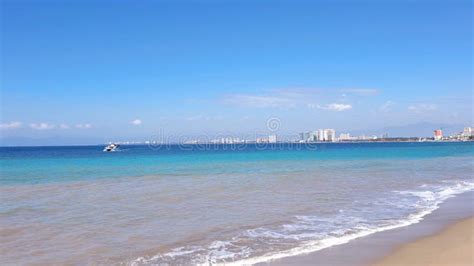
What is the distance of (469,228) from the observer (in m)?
9.22

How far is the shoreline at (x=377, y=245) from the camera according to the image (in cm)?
697

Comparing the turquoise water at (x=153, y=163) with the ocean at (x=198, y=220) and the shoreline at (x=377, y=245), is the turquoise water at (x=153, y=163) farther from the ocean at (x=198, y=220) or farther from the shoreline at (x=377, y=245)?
the shoreline at (x=377, y=245)

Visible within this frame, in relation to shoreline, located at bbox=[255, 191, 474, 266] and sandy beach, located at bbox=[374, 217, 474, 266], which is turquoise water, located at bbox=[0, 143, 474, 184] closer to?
shoreline, located at bbox=[255, 191, 474, 266]

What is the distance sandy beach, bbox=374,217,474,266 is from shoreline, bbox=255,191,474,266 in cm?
16

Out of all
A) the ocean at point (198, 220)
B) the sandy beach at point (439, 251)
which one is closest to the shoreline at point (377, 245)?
the sandy beach at point (439, 251)

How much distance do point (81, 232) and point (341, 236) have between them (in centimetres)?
592

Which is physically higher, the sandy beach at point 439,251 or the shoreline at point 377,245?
the sandy beach at point 439,251

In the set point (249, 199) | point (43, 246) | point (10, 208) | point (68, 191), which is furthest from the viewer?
point (68, 191)

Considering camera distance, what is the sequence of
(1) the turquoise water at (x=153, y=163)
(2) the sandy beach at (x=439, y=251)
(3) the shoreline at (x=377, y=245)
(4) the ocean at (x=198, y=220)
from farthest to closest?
(1) the turquoise water at (x=153, y=163) < (4) the ocean at (x=198, y=220) < (3) the shoreline at (x=377, y=245) < (2) the sandy beach at (x=439, y=251)

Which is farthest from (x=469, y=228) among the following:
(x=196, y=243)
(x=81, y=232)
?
(x=81, y=232)

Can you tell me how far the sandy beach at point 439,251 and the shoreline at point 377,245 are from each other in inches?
→ 6.1

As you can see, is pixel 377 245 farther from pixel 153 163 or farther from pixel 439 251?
pixel 153 163

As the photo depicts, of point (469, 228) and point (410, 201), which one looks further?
point (410, 201)

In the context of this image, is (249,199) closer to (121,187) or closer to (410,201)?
(410,201)
